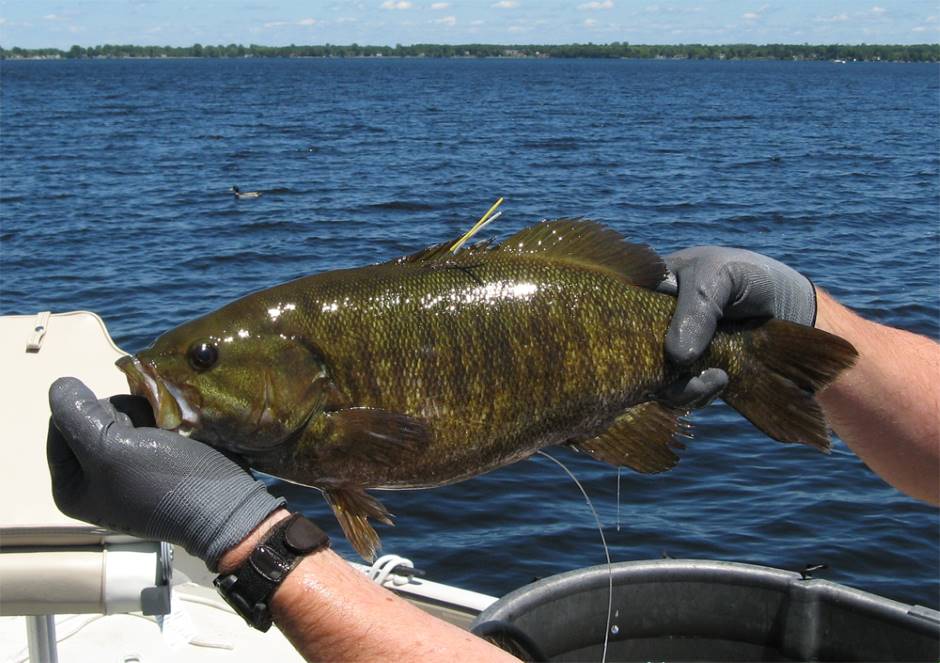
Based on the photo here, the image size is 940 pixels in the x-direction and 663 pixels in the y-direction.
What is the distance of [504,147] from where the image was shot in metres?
40.7

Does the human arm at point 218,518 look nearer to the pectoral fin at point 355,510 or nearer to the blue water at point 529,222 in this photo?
the pectoral fin at point 355,510

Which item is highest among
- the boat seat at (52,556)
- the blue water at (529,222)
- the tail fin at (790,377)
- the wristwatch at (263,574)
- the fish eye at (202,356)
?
the fish eye at (202,356)

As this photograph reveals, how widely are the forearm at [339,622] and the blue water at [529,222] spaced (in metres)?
0.64

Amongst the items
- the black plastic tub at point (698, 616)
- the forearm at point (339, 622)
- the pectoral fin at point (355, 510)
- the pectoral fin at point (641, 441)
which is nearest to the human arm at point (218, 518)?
the forearm at point (339, 622)

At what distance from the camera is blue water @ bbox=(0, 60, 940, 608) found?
9164mm

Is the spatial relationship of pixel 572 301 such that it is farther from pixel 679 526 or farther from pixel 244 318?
pixel 679 526

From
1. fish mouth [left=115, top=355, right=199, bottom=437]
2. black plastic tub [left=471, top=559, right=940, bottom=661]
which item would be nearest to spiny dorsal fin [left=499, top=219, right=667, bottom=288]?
fish mouth [left=115, top=355, right=199, bottom=437]

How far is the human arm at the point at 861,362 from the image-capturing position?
3.02 meters

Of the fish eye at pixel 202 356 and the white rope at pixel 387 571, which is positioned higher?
the fish eye at pixel 202 356

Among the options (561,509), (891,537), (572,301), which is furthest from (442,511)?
(572,301)

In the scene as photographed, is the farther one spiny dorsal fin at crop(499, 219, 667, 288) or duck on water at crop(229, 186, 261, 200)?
duck on water at crop(229, 186, 261, 200)

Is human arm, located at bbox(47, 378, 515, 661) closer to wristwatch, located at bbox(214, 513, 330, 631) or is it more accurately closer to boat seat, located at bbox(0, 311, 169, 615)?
wristwatch, located at bbox(214, 513, 330, 631)

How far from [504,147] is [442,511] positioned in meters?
32.4

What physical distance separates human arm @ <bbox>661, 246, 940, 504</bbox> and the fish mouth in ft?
4.51
